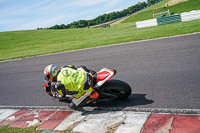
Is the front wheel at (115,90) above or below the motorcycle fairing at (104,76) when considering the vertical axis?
below

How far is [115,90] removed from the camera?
19.8ft

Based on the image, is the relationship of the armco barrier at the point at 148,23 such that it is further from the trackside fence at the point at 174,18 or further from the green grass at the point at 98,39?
the green grass at the point at 98,39

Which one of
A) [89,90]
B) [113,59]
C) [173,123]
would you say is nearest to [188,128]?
[173,123]

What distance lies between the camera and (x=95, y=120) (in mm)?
5316

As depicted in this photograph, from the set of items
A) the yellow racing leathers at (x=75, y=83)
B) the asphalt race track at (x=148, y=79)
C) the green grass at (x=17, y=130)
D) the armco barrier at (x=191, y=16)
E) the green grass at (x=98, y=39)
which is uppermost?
the armco barrier at (x=191, y=16)

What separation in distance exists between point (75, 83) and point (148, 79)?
2.73m

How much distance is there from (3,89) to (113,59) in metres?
5.47

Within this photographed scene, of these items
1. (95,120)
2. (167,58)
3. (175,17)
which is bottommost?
(95,120)

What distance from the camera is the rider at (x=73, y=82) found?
561 centimetres

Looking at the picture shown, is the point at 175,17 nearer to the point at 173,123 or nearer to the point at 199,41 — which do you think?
the point at 199,41

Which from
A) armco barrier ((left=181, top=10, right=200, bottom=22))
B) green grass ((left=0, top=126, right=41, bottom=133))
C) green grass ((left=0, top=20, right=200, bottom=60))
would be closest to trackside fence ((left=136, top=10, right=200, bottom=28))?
armco barrier ((left=181, top=10, right=200, bottom=22))

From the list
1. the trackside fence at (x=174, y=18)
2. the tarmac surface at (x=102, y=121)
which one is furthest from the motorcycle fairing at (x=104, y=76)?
the trackside fence at (x=174, y=18)

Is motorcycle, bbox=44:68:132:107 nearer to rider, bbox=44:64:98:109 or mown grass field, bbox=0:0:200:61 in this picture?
rider, bbox=44:64:98:109

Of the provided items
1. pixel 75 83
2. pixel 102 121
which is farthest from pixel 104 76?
pixel 102 121
